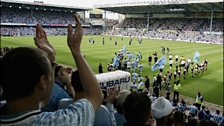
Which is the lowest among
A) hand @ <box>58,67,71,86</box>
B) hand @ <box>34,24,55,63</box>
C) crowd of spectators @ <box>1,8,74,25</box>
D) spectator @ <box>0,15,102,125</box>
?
hand @ <box>58,67,71,86</box>

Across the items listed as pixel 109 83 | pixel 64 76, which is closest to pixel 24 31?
pixel 109 83

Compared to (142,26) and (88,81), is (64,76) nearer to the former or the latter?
(88,81)

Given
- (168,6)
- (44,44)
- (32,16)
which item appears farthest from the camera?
(32,16)

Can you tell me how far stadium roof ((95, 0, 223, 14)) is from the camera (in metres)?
57.6

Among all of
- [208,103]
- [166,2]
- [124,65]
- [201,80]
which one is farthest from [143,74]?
[166,2]

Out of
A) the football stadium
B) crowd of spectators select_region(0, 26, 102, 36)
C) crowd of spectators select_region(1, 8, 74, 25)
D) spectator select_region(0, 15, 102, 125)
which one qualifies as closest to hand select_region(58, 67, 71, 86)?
the football stadium

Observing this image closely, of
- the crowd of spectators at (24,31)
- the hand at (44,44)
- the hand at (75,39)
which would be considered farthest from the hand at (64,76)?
the crowd of spectators at (24,31)

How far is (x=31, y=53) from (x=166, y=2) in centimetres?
6279

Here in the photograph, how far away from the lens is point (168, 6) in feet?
214

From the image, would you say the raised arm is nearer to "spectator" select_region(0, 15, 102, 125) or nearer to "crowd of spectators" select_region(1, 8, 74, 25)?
"spectator" select_region(0, 15, 102, 125)

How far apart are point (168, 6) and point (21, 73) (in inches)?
2610

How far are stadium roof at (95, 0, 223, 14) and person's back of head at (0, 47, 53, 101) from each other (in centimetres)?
Result: 5707

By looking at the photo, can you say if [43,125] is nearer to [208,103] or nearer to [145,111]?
[145,111]

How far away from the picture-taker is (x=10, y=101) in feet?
5.43
